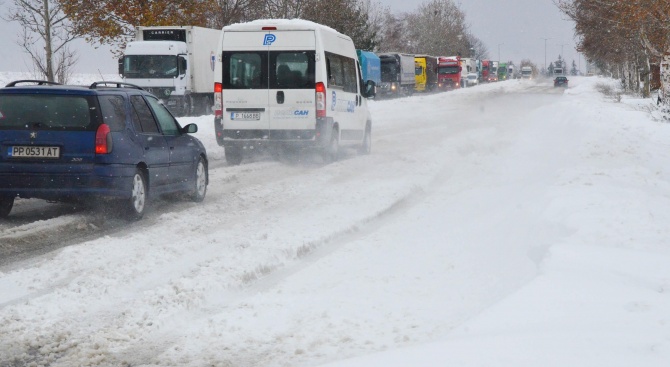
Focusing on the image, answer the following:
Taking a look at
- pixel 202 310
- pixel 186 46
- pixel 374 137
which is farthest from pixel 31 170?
pixel 186 46

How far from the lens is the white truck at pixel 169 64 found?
35625 millimetres

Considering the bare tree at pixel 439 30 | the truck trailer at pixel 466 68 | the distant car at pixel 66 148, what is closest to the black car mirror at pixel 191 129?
the distant car at pixel 66 148

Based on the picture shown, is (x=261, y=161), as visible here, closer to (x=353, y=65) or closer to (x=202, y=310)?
(x=353, y=65)

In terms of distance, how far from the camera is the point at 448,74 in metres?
83.0

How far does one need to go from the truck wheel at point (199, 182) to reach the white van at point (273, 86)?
184 inches

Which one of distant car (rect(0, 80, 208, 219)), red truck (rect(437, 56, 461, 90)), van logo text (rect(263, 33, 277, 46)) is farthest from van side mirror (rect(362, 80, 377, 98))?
red truck (rect(437, 56, 461, 90))

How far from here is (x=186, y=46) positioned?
36688 millimetres

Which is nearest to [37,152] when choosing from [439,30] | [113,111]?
[113,111]

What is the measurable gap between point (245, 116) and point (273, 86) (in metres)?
0.82

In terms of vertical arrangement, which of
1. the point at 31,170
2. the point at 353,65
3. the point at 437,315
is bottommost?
the point at 437,315

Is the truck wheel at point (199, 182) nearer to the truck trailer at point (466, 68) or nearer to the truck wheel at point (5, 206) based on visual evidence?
the truck wheel at point (5, 206)

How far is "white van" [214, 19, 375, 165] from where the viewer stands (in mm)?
16594

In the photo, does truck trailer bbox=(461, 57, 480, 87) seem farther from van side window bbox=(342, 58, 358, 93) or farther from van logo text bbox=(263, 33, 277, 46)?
van logo text bbox=(263, 33, 277, 46)

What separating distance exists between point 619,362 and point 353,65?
1571 centimetres
